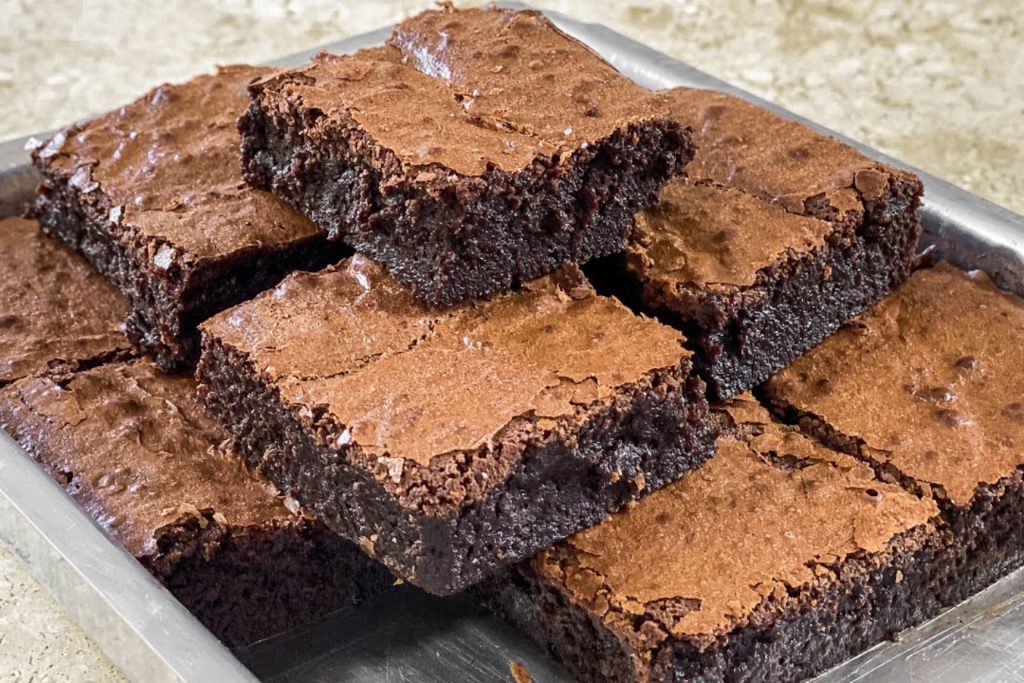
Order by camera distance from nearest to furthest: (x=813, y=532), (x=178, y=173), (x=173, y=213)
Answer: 1. (x=813, y=532)
2. (x=173, y=213)
3. (x=178, y=173)

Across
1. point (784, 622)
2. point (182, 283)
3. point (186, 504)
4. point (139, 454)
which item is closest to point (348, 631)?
point (186, 504)

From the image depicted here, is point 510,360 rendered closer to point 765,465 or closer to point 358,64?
point 765,465

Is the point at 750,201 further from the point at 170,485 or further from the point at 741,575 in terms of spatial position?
the point at 170,485

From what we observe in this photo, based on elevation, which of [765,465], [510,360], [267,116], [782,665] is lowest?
[782,665]

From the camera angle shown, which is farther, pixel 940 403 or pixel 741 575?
pixel 940 403

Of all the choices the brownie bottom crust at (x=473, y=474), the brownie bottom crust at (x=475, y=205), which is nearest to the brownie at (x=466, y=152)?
the brownie bottom crust at (x=475, y=205)

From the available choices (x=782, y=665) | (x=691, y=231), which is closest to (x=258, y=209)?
(x=691, y=231)
